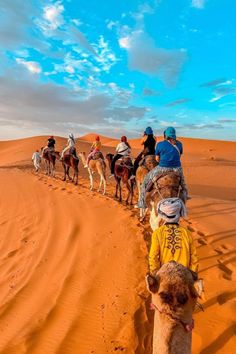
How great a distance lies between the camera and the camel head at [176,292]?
2734 mm

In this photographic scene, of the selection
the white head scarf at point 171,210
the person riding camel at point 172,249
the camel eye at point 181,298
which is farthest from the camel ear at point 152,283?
the white head scarf at point 171,210

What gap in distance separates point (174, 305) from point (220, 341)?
2654 mm

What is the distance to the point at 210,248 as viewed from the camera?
8.65 metres

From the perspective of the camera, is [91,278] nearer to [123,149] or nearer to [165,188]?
[165,188]

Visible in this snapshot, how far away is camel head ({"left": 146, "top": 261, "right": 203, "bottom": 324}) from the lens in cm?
273

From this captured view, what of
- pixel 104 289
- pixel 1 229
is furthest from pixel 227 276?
pixel 1 229

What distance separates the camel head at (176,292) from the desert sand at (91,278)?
2.26m

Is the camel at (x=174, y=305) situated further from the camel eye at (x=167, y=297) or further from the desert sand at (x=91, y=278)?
the desert sand at (x=91, y=278)

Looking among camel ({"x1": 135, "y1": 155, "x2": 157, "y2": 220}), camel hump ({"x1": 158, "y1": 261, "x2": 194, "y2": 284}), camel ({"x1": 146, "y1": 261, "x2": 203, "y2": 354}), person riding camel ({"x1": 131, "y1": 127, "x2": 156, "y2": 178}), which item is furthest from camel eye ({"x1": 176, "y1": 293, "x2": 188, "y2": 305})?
person riding camel ({"x1": 131, "y1": 127, "x2": 156, "y2": 178})

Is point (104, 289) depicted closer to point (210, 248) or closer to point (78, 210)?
point (210, 248)

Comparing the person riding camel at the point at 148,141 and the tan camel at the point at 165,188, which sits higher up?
the person riding camel at the point at 148,141

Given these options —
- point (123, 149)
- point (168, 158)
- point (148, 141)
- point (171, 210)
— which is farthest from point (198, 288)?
point (123, 149)

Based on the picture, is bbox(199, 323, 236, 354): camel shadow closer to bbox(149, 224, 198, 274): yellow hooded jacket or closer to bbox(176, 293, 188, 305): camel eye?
bbox(149, 224, 198, 274): yellow hooded jacket

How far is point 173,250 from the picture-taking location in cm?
406
